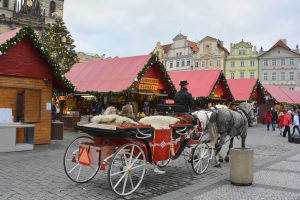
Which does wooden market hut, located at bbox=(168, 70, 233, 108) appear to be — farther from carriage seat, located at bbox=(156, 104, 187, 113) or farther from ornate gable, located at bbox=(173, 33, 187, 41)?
ornate gable, located at bbox=(173, 33, 187, 41)


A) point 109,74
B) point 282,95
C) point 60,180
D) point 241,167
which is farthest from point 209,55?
point 60,180

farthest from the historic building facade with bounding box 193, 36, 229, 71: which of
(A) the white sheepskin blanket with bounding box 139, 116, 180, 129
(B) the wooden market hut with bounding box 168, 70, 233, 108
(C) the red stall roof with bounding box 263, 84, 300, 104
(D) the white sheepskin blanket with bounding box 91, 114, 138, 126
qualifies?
(D) the white sheepskin blanket with bounding box 91, 114, 138, 126

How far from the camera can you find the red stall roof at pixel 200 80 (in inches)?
912

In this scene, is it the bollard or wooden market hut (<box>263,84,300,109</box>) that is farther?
wooden market hut (<box>263,84,300,109</box>)

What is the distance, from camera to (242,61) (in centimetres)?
6519

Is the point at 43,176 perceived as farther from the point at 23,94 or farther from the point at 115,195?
the point at 23,94

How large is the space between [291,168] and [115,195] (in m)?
5.73

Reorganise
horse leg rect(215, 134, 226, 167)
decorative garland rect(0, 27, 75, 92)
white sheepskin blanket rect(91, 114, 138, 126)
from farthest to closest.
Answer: decorative garland rect(0, 27, 75, 92) → horse leg rect(215, 134, 226, 167) → white sheepskin blanket rect(91, 114, 138, 126)

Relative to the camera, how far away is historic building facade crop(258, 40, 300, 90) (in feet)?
212

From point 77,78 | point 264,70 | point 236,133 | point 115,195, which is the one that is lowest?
point 115,195

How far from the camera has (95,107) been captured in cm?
2105

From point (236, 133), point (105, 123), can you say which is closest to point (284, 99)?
point (236, 133)

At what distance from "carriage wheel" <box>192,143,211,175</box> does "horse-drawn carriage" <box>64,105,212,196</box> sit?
185 mm

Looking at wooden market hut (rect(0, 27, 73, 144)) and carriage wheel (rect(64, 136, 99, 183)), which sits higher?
wooden market hut (rect(0, 27, 73, 144))
